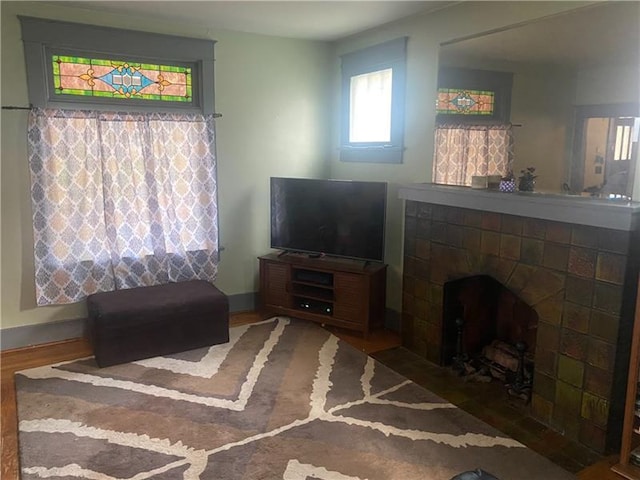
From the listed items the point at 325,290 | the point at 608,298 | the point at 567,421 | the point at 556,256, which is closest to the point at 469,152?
the point at 556,256

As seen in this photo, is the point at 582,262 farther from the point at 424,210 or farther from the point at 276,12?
the point at 276,12

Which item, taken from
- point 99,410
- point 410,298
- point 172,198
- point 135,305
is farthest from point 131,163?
point 410,298

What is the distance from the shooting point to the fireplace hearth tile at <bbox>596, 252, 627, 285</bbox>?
7.63 feet

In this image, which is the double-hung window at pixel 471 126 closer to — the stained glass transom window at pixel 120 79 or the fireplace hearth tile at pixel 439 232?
the fireplace hearth tile at pixel 439 232

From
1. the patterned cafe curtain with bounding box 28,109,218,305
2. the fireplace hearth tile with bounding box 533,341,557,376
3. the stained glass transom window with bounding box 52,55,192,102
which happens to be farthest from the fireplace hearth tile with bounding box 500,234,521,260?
the stained glass transom window with bounding box 52,55,192,102

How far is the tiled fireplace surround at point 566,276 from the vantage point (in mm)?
2363

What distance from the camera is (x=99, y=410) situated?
279 cm

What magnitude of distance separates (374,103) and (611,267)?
8.11ft

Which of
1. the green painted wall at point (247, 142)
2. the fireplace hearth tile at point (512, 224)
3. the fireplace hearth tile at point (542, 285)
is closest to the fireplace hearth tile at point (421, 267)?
the fireplace hearth tile at point (512, 224)

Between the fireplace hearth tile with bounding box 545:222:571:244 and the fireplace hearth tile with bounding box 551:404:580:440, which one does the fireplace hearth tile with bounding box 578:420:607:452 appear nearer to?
the fireplace hearth tile with bounding box 551:404:580:440

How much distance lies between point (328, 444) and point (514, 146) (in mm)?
2033

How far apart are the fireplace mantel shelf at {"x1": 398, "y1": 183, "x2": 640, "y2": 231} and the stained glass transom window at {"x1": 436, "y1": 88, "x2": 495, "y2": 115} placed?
522 millimetres

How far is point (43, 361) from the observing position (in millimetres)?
3482

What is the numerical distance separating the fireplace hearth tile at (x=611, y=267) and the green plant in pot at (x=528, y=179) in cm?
62
